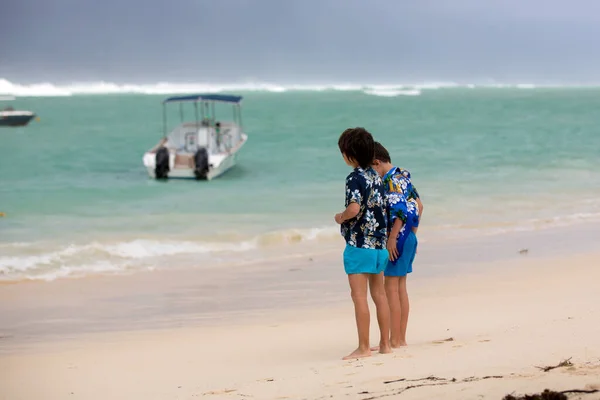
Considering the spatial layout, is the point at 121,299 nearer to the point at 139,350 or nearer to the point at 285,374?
the point at 139,350

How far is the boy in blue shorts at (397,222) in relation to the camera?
5.09 meters

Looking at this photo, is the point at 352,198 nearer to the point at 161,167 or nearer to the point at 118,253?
the point at 118,253

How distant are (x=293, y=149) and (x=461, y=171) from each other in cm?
1381

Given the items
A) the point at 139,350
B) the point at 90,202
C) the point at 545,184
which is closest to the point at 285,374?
the point at 139,350

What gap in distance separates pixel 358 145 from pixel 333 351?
1.52 m

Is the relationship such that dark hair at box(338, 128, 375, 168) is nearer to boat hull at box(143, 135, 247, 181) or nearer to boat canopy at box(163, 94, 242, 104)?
boat hull at box(143, 135, 247, 181)

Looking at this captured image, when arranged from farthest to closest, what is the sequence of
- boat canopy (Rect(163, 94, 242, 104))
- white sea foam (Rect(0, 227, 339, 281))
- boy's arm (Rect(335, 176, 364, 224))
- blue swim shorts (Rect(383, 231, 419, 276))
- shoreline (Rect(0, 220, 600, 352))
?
boat canopy (Rect(163, 94, 242, 104)) < white sea foam (Rect(0, 227, 339, 281)) < shoreline (Rect(0, 220, 600, 352)) < blue swim shorts (Rect(383, 231, 419, 276)) < boy's arm (Rect(335, 176, 364, 224))

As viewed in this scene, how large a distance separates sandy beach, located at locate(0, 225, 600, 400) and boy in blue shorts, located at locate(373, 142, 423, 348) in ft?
1.30

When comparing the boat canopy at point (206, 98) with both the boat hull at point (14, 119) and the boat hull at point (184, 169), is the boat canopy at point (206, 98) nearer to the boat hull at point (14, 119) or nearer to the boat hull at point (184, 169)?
the boat hull at point (184, 169)

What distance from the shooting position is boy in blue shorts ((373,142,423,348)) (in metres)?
5.09

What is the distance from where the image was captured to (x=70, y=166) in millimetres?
30641

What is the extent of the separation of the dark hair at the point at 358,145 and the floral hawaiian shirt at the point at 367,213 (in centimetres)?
7

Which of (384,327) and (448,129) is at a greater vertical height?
(448,129)

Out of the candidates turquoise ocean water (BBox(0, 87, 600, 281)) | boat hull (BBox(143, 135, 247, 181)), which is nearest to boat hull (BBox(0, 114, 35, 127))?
turquoise ocean water (BBox(0, 87, 600, 281))
